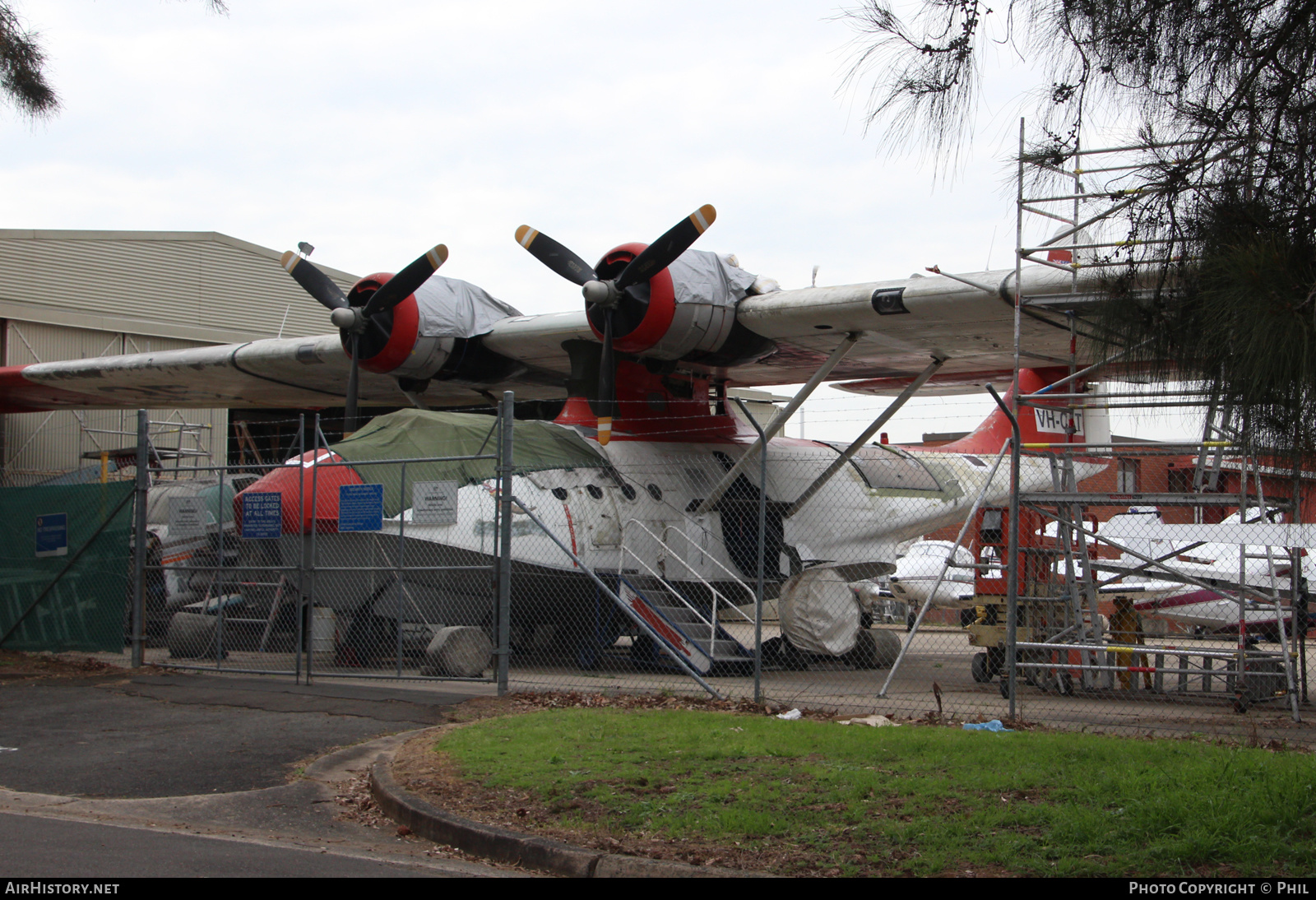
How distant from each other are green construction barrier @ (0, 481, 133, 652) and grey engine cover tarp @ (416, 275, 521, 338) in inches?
157

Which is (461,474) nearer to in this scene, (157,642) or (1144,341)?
(157,642)

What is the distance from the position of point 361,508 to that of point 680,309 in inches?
166

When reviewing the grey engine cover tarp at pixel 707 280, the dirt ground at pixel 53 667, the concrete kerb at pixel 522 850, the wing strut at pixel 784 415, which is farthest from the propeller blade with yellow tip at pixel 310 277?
the concrete kerb at pixel 522 850

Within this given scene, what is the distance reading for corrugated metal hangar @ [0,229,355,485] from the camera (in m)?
25.2

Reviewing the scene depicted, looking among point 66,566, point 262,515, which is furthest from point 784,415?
point 66,566

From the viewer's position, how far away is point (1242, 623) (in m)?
9.61

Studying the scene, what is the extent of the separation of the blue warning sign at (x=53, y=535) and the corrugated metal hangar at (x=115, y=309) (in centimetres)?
1019

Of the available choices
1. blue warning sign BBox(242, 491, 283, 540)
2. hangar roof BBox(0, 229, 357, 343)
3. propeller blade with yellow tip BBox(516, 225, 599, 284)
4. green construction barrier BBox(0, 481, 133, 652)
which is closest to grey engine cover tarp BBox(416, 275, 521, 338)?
propeller blade with yellow tip BBox(516, 225, 599, 284)

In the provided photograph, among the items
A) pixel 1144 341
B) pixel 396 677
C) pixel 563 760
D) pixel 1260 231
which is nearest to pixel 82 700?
pixel 396 677

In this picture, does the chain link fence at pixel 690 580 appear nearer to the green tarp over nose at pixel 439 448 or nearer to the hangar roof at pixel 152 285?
the green tarp over nose at pixel 439 448

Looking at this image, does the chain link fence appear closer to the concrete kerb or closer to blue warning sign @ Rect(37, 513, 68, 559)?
blue warning sign @ Rect(37, 513, 68, 559)

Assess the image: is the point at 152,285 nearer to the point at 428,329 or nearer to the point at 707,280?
the point at 428,329

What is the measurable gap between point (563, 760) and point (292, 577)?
6601 millimetres

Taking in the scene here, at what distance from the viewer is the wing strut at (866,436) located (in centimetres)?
1336
